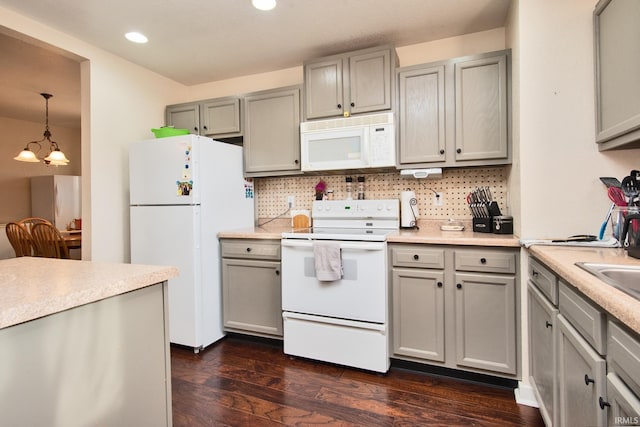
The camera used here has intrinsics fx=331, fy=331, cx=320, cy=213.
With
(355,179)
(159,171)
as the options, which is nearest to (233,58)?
(159,171)

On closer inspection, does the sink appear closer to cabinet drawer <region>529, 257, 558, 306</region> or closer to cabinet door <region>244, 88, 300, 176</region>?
cabinet drawer <region>529, 257, 558, 306</region>

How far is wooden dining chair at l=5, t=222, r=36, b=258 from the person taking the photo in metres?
3.31

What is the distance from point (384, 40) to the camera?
102 inches

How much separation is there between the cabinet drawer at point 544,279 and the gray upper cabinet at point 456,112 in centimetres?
78

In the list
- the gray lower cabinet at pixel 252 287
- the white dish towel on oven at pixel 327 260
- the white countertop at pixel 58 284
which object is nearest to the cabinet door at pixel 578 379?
the white dish towel on oven at pixel 327 260

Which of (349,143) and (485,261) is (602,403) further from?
(349,143)

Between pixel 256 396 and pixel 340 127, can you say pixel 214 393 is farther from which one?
pixel 340 127

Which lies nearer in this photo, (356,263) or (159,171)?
(356,263)

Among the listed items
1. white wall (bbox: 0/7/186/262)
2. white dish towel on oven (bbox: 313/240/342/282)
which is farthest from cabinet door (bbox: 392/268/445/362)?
white wall (bbox: 0/7/186/262)

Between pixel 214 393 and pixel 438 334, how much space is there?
141 centimetres

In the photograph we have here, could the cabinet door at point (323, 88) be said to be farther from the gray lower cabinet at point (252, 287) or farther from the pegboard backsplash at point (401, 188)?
the gray lower cabinet at point (252, 287)

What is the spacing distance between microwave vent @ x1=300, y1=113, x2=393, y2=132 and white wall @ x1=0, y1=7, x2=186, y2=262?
155 cm

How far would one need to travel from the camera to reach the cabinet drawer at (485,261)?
6.21 ft

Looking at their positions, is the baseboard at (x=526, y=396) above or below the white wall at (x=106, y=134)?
below
